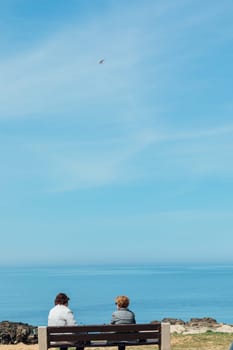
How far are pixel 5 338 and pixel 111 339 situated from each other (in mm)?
7041

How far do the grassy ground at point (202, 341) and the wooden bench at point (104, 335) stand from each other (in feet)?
9.37

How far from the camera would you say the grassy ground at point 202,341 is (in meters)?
15.4

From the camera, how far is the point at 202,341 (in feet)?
53.6

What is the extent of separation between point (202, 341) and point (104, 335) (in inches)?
186

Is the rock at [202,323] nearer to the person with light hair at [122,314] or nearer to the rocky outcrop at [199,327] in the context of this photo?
the rocky outcrop at [199,327]

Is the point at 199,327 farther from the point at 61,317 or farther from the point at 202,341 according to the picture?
the point at 61,317

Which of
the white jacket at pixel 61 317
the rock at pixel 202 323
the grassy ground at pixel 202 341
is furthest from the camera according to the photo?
the rock at pixel 202 323

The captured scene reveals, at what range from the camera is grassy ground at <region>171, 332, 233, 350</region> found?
15.4m

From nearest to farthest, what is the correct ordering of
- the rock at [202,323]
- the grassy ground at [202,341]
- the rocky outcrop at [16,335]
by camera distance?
the grassy ground at [202,341]
the rocky outcrop at [16,335]
the rock at [202,323]

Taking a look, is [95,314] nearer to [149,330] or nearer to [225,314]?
[225,314]

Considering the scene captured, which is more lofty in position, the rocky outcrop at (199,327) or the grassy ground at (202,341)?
the rocky outcrop at (199,327)

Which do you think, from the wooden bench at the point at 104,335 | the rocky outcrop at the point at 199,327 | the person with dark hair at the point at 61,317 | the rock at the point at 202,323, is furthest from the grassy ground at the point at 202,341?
the rock at the point at 202,323

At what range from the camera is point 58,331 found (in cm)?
→ 1209

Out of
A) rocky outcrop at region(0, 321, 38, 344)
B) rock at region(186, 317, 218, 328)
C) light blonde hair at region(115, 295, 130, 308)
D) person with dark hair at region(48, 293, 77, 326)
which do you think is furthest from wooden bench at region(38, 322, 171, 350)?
rock at region(186, 317, 218, 328)
